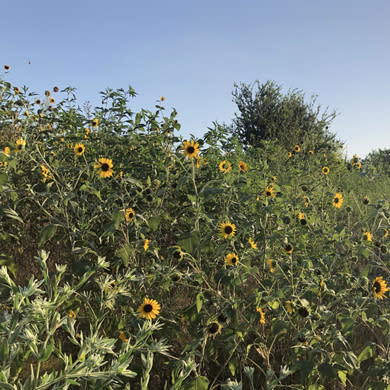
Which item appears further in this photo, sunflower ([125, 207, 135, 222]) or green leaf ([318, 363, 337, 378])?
sunflower ([125, 207, 135, 222])

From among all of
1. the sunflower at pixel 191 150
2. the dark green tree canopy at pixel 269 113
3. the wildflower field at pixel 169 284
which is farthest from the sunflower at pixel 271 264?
the dark green tree canopy at pixel 269 113

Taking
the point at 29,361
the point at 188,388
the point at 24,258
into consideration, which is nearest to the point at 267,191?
the point at 188,388

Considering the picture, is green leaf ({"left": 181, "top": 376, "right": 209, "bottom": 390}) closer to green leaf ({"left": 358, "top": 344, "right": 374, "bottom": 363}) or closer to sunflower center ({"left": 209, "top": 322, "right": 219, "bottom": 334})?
sunflower center ({"left": 209, "top": 322, "right": 219, "bottom": 334})

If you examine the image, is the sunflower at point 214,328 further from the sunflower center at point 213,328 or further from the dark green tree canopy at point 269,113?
the dark green tree canopy at point 269,113

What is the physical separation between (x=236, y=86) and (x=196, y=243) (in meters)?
17.5

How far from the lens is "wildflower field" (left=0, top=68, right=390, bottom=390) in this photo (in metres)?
1.41

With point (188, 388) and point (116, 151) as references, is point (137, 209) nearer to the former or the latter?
point (116, 151)

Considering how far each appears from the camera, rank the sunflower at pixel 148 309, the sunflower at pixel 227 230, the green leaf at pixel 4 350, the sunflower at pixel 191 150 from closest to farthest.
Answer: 1. the green leaf at pixel 4 350
2. the sunflower at pixel 148 309
3. the sunflower at pixel 227 230
4. the sunflower at pixel 191 150

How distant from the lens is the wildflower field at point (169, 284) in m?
1.41

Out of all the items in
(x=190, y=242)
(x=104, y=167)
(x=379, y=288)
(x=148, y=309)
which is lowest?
(x=379, y=288)

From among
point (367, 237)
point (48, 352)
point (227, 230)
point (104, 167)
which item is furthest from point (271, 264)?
point (48, 352)

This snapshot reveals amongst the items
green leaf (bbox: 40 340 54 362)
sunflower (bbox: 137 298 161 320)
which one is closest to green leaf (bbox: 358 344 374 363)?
sunflower (bbox: 137 298 161 320)

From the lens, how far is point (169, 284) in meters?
2.16

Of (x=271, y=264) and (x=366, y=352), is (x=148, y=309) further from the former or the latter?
(x=366, y=352)
